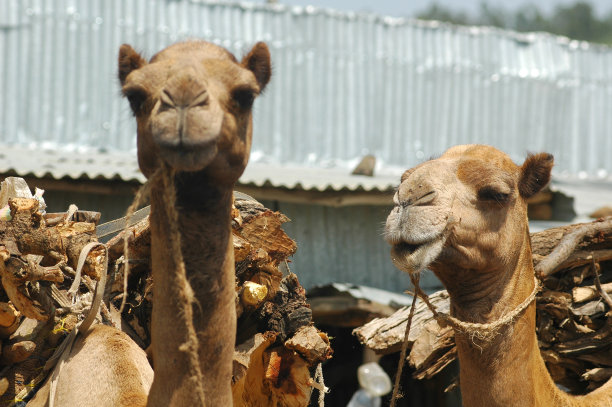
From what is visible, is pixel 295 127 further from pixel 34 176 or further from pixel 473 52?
pixel 34 176

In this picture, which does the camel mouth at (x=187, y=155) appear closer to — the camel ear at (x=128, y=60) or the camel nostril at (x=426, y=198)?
the camel ear at (x=128, y=60)

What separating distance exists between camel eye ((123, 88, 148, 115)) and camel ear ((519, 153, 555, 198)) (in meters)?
2.24

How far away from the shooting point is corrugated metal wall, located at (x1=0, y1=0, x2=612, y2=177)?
12906 millimetres

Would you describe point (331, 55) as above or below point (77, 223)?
above

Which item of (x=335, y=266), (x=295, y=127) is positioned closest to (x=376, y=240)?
(x=335, y=266)

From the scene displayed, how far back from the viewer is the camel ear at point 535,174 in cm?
470

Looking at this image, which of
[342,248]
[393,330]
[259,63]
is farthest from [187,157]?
[342,248]

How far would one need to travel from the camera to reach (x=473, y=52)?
15.2 metres

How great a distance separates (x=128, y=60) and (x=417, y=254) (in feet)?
5.39

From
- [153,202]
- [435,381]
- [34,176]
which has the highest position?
[153,202]

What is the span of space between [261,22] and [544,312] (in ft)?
30.3

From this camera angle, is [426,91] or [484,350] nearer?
[484,350]

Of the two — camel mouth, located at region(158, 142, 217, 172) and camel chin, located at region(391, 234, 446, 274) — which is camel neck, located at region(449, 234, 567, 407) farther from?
camel mouth, located at region(158, 142, 217, 172)

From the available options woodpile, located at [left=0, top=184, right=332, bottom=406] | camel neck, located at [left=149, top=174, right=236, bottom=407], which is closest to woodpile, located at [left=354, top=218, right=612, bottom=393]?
woodpile, located at [left=0, top=184, right=332, bottom=406]
